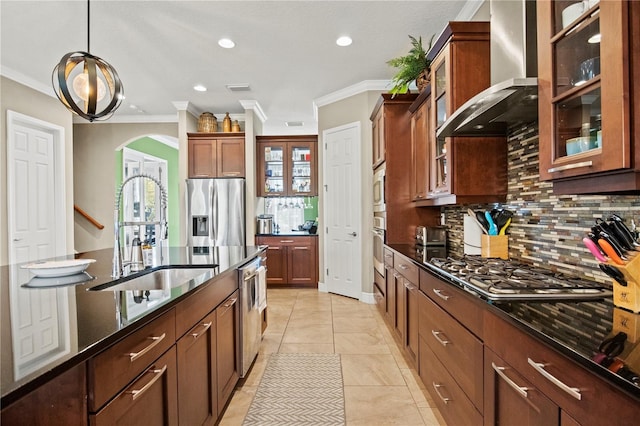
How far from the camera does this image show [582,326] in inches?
38.0

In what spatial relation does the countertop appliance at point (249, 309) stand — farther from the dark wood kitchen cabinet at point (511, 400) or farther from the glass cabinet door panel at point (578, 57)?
the glass cabinet door panel at point (578, 57)

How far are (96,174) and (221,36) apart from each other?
13.0 ft

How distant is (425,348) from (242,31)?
3.13 m

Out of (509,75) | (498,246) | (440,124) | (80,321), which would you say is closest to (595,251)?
(509,75)

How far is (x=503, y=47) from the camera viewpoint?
1785mm

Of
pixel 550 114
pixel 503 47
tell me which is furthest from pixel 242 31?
pixel 550 114

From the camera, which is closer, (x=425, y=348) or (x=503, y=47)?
(x=503, y=47)

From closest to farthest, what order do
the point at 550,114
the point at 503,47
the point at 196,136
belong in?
1. the point at 550,114
2. the point at 503,47
3. the point at 196,136

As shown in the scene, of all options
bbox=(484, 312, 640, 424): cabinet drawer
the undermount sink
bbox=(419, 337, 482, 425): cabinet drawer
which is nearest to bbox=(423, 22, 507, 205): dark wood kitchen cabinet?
bbox=(419, 337, 482, 425): cabinet drawer

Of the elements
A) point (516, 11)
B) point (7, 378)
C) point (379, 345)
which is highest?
point (516, 11)

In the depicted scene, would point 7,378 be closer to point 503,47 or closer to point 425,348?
point 425,348

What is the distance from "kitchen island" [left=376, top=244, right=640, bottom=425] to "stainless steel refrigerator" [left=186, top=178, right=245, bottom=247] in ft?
12.3

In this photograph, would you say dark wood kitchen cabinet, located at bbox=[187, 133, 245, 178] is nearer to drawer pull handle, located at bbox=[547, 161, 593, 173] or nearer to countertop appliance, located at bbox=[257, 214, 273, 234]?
countertop appliance, located at bbox=[257, 214, 273, 234]

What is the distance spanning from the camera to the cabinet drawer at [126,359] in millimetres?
880
